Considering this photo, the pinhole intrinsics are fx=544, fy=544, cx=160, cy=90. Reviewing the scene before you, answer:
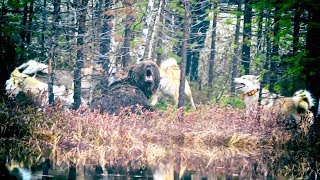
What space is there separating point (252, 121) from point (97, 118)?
4.43 metres

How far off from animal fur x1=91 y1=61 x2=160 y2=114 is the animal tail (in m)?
4.62

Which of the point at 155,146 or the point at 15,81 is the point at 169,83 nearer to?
the point at 15,81

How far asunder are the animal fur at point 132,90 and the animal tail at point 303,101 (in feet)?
15.2

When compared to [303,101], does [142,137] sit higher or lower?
lower

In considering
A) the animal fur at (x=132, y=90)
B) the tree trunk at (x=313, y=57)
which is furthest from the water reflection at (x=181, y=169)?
the animal fur at (x=132, y=90)

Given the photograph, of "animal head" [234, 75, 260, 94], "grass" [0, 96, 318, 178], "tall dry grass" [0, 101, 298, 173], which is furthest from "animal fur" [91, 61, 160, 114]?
"animal head" [234, 75, 260, 94]

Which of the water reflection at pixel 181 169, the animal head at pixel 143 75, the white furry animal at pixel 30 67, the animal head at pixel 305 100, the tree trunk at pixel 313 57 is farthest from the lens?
the white furry animal at pixel 30 67

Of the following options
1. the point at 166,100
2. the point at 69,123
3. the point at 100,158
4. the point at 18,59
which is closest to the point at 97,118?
the point at 69,123

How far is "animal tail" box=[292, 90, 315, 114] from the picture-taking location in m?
14.5

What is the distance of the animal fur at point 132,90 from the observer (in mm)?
16844

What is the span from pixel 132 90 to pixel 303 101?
541 centimetres

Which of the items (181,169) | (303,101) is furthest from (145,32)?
(181,169)

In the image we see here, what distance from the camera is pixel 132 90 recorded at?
17.3 m

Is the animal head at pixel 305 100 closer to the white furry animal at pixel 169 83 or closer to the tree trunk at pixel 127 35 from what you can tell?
the tree trunk at pixel 127 35
